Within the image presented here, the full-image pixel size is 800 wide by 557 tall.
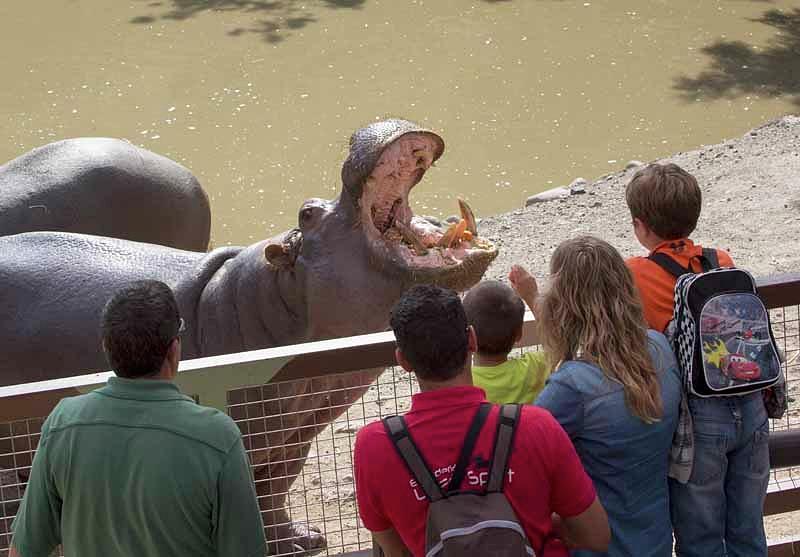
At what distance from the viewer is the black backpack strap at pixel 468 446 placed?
86.7 inches

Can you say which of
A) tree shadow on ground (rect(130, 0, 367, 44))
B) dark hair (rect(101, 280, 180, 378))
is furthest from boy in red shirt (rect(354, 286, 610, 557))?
tree shadow on ground (rect(130, 0, 367, 44))

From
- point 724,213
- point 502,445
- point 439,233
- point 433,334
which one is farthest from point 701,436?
point 724,213

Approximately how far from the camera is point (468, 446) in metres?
2.22

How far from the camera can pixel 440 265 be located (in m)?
4.08

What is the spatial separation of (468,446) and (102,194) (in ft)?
13.2

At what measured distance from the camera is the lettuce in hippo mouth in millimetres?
4016

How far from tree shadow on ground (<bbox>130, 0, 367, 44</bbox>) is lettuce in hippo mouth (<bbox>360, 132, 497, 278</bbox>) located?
12.2m

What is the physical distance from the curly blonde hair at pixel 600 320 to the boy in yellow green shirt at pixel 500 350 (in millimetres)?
74

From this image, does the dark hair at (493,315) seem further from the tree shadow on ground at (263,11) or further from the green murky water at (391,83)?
the tree shadow on ground at (263,11)

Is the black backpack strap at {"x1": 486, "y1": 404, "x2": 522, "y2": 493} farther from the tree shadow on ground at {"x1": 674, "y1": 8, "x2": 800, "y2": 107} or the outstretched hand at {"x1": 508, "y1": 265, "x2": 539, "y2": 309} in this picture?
the tree shadow on ground at {"x1": 674, "y1": 8, "x2": 800, "y2": 107}

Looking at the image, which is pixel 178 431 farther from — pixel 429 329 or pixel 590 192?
pixel 590 192

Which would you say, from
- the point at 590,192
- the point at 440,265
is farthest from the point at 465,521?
the point at 590,192

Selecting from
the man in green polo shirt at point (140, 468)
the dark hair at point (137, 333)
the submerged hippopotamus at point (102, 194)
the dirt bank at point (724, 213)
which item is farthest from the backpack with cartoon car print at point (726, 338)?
the dirt bank at point (724, 213)

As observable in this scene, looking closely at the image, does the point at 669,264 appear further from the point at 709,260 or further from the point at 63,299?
the point at 63,299
